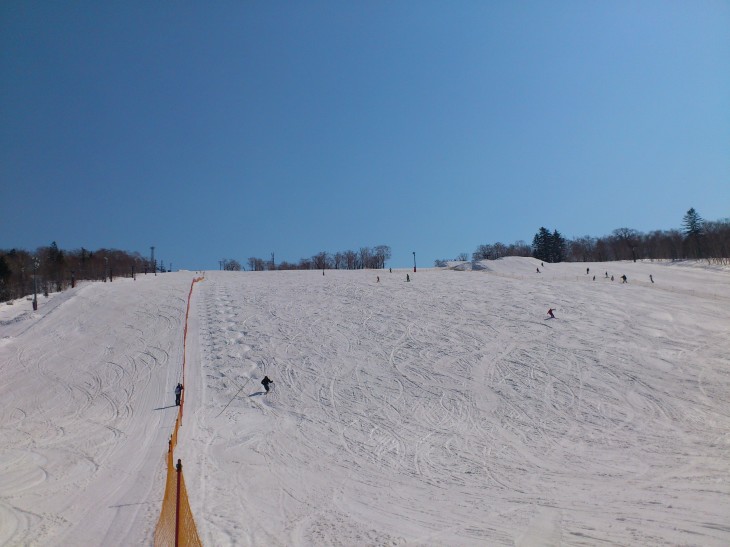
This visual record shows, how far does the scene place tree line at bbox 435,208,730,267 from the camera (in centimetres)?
8812

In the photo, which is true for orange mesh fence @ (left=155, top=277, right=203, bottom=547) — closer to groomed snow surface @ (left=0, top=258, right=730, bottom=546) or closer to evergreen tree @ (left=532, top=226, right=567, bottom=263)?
groomed snow surface @ (left=0, top=258, right=730, bottom=546)

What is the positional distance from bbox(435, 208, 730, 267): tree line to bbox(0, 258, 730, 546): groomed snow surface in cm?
5914

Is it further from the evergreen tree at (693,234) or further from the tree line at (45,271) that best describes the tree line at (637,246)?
the tree line at (45,271)

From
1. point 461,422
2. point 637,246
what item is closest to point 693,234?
point 637,246

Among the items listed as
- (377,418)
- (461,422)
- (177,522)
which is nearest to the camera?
(177,522)

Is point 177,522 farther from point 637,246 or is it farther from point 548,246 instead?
point 637,246

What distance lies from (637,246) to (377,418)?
113506 millimetres

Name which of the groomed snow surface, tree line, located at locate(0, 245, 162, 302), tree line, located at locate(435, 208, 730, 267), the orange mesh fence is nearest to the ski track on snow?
the groomed snow surface

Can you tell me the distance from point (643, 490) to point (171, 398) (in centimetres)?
1693

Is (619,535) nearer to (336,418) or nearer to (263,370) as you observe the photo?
(336,418)

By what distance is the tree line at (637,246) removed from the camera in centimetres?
8812

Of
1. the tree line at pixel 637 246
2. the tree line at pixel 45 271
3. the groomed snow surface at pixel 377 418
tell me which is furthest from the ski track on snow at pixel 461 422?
the tree line at pixel 637 246

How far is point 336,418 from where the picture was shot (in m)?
18.5

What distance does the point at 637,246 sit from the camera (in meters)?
113
